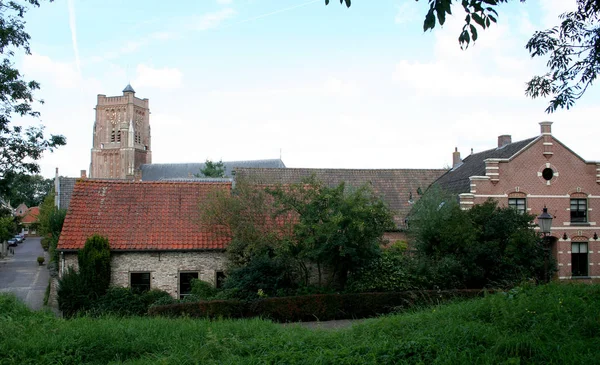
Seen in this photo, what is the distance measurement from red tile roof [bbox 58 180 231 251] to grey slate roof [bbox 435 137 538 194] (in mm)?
12795

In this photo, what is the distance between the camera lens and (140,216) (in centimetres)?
2278

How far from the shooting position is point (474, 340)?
323 inches

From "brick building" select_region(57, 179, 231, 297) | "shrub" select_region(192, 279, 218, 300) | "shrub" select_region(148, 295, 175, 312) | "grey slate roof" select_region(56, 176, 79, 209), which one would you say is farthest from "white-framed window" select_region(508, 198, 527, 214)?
"grey slate roof" select_region(56, 176, 79, 209)

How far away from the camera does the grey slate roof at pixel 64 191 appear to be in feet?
139

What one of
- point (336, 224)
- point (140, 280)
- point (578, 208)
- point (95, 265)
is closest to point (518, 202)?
point (578, 208)

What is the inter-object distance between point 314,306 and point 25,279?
26125 millimetres

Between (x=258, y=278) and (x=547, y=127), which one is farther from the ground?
(x=547, y=127)

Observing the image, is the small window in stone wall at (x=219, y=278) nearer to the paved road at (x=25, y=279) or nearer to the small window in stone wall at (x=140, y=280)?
the small window in stone wall at (x=140, y=280)

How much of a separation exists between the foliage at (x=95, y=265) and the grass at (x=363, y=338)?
28.3 feet

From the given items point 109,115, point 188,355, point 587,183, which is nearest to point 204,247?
point 188,355

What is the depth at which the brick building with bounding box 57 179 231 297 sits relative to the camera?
20969mm

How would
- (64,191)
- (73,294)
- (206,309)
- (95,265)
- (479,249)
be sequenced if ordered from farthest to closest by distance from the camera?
(64,191), (95,265), (73,294), (479,249), (206,309)

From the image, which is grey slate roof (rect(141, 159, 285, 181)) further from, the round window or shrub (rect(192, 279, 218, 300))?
shrub (rect(192, 279, 218, 300))

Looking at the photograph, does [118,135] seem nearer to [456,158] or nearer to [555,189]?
[456,158]
